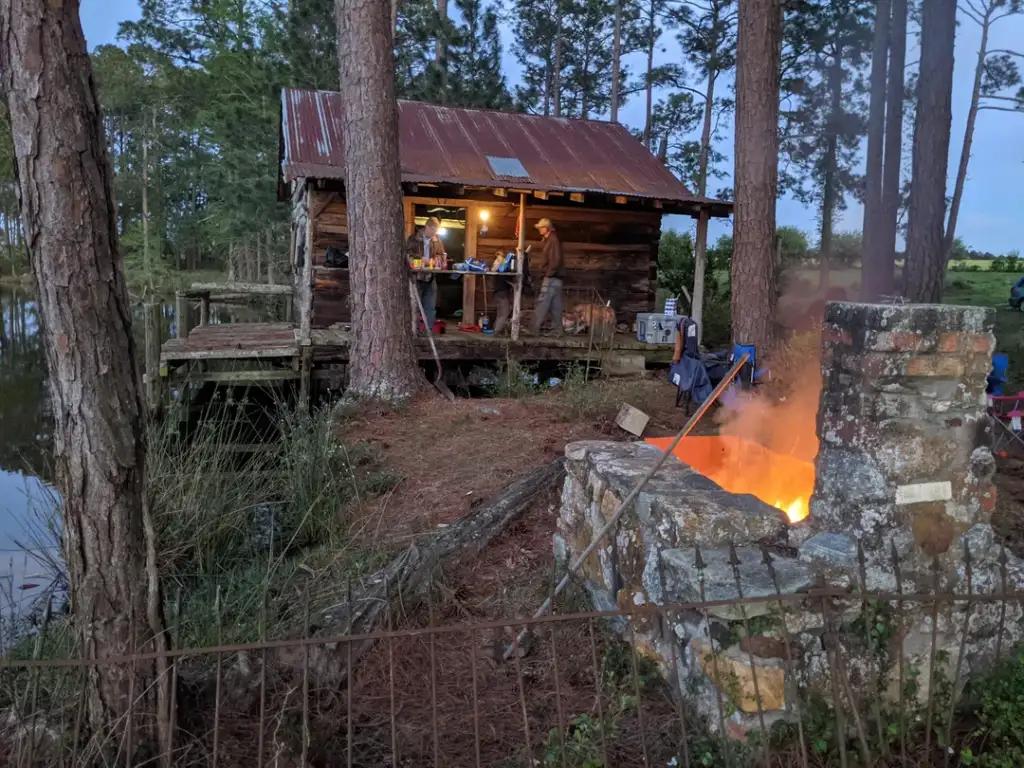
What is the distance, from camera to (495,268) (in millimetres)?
11656

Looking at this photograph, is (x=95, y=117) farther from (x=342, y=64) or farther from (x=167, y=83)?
(x=167, y=83)

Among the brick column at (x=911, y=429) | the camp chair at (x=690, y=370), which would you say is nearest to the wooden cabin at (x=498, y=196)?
the camp chair at (x=690, y=370)

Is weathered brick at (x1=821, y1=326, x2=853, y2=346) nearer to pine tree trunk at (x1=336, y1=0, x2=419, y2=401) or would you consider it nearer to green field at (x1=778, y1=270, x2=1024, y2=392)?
pine tree trunk at (x1=336, y1=0, x2=419, y2=401)

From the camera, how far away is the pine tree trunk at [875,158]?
1712 cm

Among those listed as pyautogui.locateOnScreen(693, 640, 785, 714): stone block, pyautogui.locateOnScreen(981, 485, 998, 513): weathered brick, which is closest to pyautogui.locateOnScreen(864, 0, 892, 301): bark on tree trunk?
pyautogui.locateOnScreen(981, 485, 998, 513): weathered brick

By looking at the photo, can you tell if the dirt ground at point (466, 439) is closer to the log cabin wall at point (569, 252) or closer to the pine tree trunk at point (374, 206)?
the pine tree trunk at point (374, 206)

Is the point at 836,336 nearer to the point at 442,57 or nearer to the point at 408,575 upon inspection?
the point at 408,575

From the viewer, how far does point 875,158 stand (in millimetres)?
18547

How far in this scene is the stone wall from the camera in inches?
104

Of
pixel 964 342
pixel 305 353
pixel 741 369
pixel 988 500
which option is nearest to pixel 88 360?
pixel 964 342

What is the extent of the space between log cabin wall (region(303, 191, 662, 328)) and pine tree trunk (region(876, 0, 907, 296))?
6.39m

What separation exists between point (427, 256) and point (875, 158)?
12.9 m

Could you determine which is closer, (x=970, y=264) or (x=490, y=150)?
(x=490, y=150)

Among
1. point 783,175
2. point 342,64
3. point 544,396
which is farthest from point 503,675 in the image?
point 783,175
